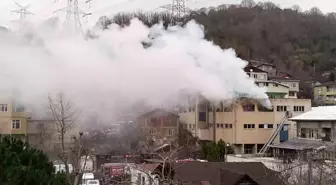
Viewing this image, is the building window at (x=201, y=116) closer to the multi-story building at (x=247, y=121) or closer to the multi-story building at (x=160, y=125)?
the multi-story building at (x=247, y=121)

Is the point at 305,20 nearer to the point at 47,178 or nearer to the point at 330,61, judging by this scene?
the point at 330,61

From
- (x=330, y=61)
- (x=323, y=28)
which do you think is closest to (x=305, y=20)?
(x=323, y=28)

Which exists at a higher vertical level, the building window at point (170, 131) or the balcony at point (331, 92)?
the balcony at point (331, 92)

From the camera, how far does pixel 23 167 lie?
1046cm

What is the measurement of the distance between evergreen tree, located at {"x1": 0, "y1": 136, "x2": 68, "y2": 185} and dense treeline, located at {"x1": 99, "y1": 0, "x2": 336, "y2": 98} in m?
51.4

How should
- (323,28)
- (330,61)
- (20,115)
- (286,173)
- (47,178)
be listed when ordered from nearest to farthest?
(47,178), (286,173), (20,115), (330,61), (323,28)

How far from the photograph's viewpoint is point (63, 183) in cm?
1108

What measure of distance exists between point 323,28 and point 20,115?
6823cm

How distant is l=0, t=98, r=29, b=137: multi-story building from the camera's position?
29870mm

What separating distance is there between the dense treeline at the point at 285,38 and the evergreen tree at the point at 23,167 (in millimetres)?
51420

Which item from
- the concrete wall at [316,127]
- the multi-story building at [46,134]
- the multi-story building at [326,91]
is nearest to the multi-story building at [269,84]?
the concrete wall at [316,127]

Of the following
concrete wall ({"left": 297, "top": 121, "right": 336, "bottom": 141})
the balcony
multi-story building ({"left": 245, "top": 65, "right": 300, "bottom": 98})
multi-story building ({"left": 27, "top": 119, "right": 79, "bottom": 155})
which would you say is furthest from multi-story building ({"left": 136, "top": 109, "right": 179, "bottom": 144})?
the balcony

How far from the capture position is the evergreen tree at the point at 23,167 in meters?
10.0

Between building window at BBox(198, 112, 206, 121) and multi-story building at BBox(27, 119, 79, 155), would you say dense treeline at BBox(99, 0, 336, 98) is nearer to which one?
building window at BBox(198, 112, 206, 121)
